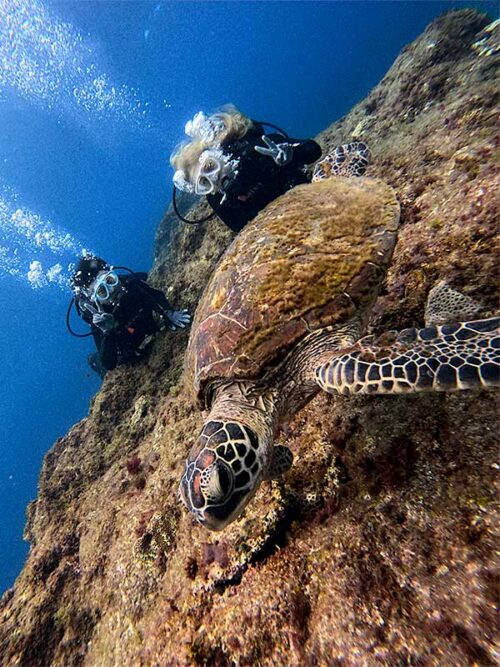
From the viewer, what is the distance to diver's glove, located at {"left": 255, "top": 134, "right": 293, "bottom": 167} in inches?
207

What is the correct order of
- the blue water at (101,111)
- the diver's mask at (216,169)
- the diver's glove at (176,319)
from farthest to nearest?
the blue water at (101,111), the diver's glove at (176,319), the diver's mask at (216,169)

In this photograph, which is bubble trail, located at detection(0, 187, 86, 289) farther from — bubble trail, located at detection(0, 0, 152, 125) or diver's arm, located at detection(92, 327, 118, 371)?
diver's arm, located at detection(92, 327, 118, 371)

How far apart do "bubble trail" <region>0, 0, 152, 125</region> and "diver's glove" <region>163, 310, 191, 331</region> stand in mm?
35657

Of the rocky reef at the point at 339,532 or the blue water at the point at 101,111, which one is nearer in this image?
the rocky reef at the point at 339,532

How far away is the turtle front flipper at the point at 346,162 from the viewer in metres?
4.47

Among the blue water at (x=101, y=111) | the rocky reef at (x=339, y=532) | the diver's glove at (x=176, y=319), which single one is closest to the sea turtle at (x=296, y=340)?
the rocky reef at (x=339, y=532)

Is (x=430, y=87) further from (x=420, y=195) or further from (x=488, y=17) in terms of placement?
Result: (x=420, y=195)

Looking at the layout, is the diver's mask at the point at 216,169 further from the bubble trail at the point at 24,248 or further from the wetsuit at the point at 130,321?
the bubble trail at the point at 24,248

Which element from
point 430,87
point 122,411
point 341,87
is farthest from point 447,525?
point 341,87

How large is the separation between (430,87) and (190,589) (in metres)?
8.66

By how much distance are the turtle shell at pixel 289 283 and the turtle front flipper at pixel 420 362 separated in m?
0.45

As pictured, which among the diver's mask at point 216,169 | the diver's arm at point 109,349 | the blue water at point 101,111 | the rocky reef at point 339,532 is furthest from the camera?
the blue water at point 101,111

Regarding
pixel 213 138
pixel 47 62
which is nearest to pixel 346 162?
pixel 213 138

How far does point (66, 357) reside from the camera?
63438 millimetres
